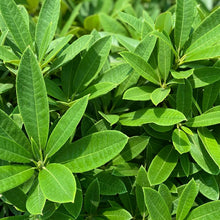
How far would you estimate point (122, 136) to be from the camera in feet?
3.05

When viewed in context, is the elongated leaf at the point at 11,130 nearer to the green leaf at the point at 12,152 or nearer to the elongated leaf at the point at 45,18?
the green leaf at the point at 12,152

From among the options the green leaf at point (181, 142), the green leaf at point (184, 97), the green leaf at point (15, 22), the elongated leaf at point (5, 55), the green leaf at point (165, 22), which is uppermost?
the green leaf at point (15, 22)

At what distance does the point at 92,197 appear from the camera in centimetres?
111

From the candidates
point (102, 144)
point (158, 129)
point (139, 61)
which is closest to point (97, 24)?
point (139, 61)

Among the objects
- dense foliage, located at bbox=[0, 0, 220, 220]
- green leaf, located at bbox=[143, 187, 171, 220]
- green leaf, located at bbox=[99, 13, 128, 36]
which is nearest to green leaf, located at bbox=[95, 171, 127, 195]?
dense foliage, located at bbox=[0, 0, 220, 220]

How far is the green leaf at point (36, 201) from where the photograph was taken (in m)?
0.89

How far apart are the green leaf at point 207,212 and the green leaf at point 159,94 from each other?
368 millimetres

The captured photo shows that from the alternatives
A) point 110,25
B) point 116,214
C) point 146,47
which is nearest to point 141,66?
point 146,47

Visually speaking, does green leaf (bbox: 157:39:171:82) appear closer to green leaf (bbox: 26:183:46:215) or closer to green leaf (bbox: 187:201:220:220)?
green leaf (bbox: 187:201:220:220)

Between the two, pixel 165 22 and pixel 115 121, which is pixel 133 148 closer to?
pixel 115 121

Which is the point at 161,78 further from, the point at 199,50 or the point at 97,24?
the point at 97,24

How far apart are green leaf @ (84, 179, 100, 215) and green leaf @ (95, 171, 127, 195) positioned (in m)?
0.03

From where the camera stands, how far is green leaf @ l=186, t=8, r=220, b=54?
115cm

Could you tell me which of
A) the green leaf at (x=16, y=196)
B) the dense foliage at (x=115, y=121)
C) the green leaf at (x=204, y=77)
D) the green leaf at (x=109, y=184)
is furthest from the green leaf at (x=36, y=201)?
the green leaf at (x=204, y=77)
